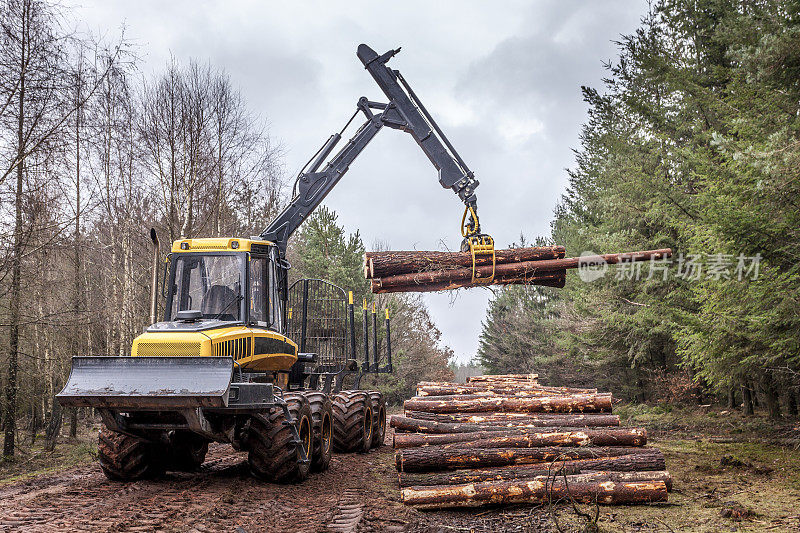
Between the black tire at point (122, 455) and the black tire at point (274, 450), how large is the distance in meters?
1.48

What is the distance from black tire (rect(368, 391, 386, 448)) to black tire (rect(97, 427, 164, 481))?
5.01 m

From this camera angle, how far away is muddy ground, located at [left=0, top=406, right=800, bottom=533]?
5.73m

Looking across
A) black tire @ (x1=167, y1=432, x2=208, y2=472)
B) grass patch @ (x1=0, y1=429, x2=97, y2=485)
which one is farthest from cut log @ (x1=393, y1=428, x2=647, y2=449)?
grass patch @ (x1=0, y1=429, x2=97, y2=485)

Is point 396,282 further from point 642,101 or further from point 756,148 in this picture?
point 642,101

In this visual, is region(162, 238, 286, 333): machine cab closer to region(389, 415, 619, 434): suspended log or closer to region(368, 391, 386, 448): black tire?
region(389, 415, 619, 434): suspended log

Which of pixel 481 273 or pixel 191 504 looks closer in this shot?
pixel 191 504

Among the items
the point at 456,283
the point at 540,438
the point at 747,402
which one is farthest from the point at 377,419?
the point at 747,402

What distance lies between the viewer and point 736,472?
8.62 meters

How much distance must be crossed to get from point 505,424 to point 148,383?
4.39 metres

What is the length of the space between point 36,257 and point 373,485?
9.54 m

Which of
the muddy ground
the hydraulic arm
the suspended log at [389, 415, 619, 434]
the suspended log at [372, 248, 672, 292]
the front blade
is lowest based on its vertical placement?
the muddy ground

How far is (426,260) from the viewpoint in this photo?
28.0 feet

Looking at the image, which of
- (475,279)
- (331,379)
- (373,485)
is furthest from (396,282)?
(331,379)

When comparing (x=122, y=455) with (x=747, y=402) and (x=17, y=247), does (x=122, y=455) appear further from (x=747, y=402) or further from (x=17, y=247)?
(x=747, y=402)
